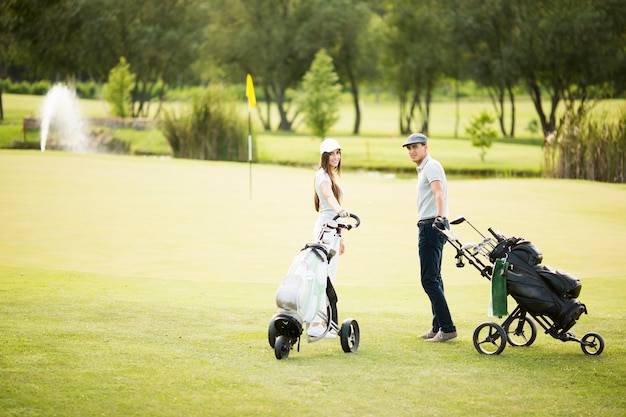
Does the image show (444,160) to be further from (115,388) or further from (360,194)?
(115,388)

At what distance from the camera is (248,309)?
9.02 meters

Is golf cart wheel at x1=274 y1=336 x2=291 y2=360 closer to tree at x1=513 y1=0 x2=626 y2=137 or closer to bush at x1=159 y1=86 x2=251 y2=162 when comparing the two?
bush at x1=159 y1=86 x2=251 y2=162

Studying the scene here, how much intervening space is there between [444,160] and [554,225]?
30441mm

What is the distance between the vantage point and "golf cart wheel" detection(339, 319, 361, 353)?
22.9ft

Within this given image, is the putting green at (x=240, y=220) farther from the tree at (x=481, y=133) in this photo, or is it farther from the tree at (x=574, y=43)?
the tree at (x=574, y=43)

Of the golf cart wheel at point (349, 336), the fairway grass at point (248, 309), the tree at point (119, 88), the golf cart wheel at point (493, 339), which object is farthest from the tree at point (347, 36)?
the golf cart wheel at point (349, 336)

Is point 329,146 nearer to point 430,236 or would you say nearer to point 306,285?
point 430,236

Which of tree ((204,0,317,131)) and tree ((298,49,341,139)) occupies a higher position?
tree ((204,0,317,131))

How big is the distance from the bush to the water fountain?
9.05m

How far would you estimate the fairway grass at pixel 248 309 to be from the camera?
5.71m

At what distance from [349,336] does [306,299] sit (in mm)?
570

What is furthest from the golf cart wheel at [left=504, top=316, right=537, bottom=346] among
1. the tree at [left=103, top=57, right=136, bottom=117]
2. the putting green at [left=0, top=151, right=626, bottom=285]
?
the tree at [left=103, top=57, right=136, bottom=117]

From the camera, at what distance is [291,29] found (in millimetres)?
66625

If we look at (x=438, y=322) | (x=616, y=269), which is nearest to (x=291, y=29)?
(x=616, y=269)
